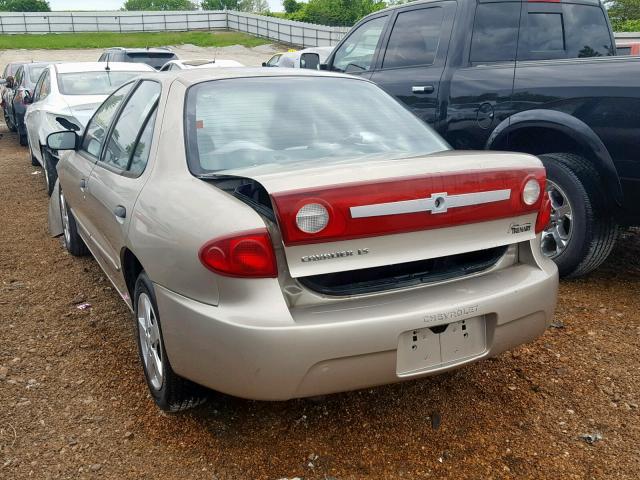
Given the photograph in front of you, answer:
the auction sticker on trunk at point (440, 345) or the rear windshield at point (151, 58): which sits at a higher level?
the rear windshield at point (151, 58)

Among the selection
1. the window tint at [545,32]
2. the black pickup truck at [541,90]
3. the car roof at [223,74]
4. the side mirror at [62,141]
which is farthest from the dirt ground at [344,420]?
the window tint at [545,32]

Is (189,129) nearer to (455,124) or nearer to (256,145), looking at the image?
(256,145)

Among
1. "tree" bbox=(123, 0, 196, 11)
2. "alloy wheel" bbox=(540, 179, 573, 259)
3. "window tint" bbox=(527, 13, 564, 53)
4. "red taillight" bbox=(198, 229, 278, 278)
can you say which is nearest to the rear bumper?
"red taillight" bbox=(198, 229, 278, 278)

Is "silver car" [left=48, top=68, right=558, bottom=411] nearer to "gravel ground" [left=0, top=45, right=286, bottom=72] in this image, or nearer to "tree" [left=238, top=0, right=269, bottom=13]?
"gravel ground" [left=0, top=45, right=286, bottom=72]

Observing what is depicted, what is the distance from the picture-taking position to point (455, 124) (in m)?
4.98

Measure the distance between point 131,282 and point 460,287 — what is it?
167cm

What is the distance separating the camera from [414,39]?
18.3ft

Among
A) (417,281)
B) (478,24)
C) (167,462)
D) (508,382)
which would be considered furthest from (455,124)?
(167,462)

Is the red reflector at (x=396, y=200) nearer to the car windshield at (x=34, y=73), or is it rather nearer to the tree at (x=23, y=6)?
the car windshield at (x=34, y=73)

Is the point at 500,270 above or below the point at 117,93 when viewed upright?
below

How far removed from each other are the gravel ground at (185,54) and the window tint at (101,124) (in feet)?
105

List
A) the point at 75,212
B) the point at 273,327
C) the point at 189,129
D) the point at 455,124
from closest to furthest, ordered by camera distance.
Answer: the point at 273,327, the point at 189,129, the point at 75,212, the point at 455,124

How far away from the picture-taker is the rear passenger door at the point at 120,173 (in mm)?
3109

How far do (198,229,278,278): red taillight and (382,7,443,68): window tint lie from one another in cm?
357
